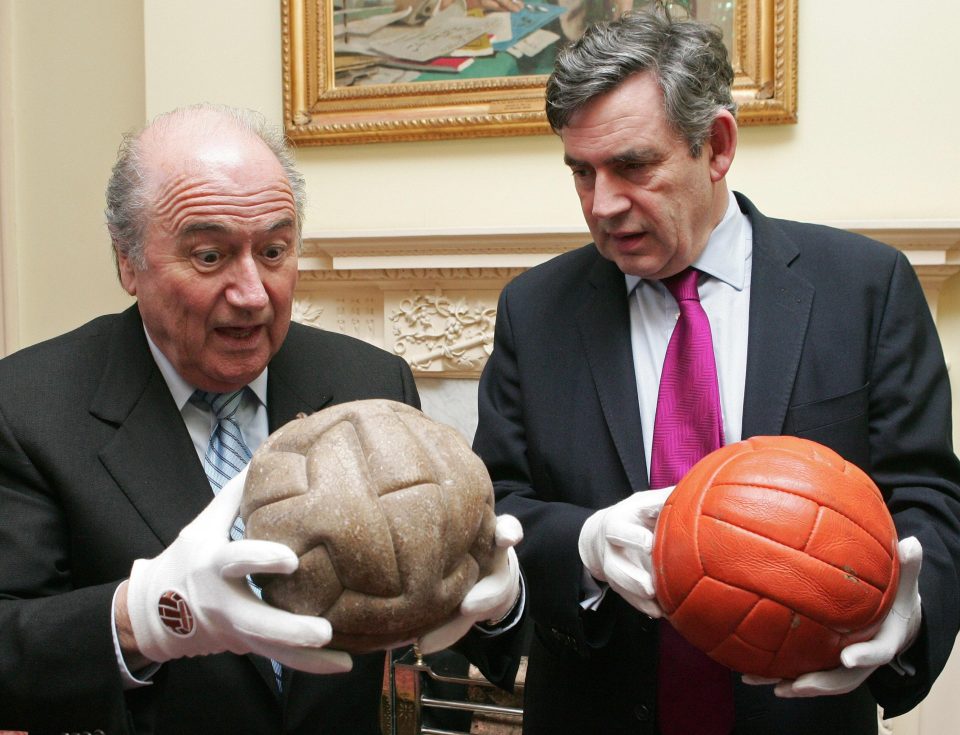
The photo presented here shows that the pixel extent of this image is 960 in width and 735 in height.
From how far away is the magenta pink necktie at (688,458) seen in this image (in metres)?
1.57

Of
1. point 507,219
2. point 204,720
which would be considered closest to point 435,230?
point 507,219

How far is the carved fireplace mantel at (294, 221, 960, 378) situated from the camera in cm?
338

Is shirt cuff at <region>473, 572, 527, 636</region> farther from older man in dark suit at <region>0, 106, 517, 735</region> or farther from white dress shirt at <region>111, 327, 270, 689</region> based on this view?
white dress shirt at <region>111, 327, 270, 689</region>

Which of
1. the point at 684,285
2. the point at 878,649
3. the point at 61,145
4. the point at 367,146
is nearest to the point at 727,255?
the point at 684,285

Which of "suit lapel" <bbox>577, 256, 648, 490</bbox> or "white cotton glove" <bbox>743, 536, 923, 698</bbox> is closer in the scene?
"white cotton glove" <bbox>743, 536, 923, 698</bbox>

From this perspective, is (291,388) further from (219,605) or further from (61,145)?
(61,145)

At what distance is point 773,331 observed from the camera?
5.32ft

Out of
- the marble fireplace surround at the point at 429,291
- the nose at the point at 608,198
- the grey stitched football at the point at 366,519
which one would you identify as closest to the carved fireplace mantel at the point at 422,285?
the marble fireplace surround at the point at 429,291

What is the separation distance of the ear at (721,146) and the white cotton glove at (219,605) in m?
1.04

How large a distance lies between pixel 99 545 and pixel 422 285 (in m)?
2.23

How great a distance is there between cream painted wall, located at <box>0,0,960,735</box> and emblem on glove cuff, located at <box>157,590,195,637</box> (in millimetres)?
2390

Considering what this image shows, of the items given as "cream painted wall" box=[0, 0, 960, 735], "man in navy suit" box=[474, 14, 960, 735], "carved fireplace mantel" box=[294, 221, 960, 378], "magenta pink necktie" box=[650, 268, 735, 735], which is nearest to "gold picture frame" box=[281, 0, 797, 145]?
"cream painted wall" box=[0, 0, 960, 735]

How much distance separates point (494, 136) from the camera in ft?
11.3

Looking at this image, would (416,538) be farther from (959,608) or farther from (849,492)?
(959,608)
